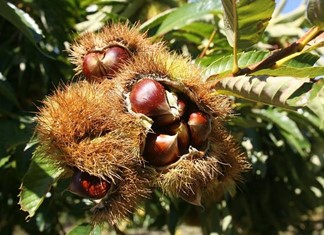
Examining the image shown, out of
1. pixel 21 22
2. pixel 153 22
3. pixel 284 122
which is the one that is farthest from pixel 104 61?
pixel 284 122

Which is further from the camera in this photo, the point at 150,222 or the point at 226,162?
the point at 150,222

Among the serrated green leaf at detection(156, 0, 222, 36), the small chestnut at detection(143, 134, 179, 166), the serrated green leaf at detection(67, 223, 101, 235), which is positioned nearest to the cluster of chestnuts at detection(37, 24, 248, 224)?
the small chestnut at detection(143, 134, 179, 166)

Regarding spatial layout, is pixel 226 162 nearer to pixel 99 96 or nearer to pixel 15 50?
pixel 99 96

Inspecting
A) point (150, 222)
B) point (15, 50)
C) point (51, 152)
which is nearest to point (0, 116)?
point (15, 50)

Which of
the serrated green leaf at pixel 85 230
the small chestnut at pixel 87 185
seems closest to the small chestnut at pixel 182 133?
the small chestnut at pixel 87 185

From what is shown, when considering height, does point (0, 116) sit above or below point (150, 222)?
above

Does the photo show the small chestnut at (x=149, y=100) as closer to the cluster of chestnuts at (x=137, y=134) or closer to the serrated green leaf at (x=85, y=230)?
the cluster of chestnuts at (x=137, y=134)

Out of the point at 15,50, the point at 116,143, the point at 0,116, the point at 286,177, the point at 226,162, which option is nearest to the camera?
the point at 116,143
